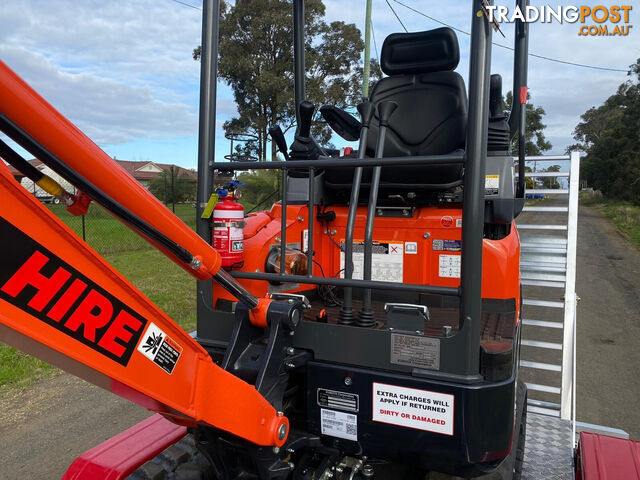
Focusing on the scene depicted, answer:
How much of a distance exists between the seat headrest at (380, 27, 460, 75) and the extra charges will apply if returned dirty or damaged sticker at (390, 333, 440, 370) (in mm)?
1757

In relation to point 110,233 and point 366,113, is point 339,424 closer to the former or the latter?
point 366,113

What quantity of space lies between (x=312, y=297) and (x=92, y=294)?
6.07 ft

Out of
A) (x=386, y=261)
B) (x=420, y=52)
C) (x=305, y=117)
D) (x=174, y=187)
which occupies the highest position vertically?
(x=174, y=187)

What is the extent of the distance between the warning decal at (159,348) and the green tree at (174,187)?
14.8m

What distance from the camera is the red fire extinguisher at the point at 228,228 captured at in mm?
2340

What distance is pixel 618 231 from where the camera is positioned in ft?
73.9

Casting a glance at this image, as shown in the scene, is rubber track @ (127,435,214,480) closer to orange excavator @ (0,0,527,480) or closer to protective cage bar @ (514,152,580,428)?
orange excavator @ (0,0,527,480)

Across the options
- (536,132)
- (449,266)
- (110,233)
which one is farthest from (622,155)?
(449,266)

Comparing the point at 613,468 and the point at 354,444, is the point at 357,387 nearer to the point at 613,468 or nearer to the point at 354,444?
the point at 354,444

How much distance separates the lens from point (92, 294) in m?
1.36

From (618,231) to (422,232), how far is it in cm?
2339

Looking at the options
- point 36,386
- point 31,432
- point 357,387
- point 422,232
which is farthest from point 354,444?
point 36,386

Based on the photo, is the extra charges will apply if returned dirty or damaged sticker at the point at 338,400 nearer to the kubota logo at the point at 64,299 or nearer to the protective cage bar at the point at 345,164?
the protective cage bar at the point at 345,164

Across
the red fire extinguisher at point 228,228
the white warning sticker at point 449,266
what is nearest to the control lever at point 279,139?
the red fire extinguisher at point 228,228
